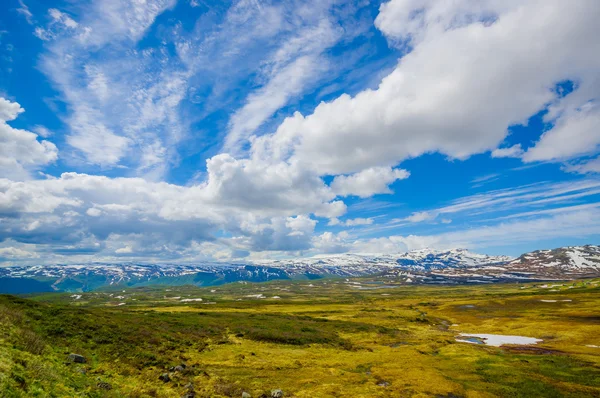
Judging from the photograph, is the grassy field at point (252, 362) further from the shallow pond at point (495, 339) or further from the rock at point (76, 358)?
the shallow pond at point (495, 339)

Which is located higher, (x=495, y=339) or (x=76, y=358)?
(x=76, y=358)

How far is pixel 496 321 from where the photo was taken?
106m

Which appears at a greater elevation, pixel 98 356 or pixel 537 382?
pixel 98 356

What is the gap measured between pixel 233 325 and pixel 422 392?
52.0 metres

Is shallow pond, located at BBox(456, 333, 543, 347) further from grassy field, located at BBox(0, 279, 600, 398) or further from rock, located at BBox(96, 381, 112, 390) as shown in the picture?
rock, located at BBox(96, 381, 112, 390)

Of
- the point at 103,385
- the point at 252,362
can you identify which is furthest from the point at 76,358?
the point at 252,362

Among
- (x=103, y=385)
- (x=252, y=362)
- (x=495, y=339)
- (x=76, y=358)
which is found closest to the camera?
(x=103, y=385)

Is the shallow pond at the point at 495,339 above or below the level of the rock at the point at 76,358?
below

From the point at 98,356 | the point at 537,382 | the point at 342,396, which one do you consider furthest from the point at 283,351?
the point at 537,382

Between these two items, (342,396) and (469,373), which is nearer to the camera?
(342,396)

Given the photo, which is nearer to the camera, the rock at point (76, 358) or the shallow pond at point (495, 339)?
the rock at point (76, 358)

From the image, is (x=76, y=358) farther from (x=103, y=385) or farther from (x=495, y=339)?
(x=495, y=339)

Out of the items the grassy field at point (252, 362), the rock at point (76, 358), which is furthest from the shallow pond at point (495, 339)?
the rock at point (76, 358)

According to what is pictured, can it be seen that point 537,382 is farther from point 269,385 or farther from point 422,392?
point 269,385
